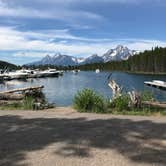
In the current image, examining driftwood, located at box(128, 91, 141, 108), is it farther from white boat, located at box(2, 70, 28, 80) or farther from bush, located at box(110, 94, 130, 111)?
white boat, located at box(2, 70, 28, 80)

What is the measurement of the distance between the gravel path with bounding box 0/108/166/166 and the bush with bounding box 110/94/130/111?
295cm

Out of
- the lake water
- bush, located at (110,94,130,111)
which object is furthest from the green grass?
the lake water

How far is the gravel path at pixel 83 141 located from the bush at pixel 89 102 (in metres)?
2.67

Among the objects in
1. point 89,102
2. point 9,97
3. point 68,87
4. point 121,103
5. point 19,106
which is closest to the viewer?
point 121,103

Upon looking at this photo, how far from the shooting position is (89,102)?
17094mm

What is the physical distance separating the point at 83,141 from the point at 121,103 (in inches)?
285

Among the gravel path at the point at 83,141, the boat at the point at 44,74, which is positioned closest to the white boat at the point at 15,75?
the boat at the point at 44,74

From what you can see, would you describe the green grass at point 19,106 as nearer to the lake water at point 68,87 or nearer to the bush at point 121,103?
the bush at point 121,103

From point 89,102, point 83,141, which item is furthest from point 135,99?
point 83,141

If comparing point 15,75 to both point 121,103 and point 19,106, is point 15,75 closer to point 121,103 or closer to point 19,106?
point 19,106

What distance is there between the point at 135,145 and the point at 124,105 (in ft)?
24.6

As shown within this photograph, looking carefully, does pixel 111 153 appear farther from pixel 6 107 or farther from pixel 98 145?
pixel 6 107

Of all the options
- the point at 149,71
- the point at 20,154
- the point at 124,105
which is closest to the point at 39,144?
the point at 20,154

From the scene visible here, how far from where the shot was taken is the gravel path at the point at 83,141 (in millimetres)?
8312
